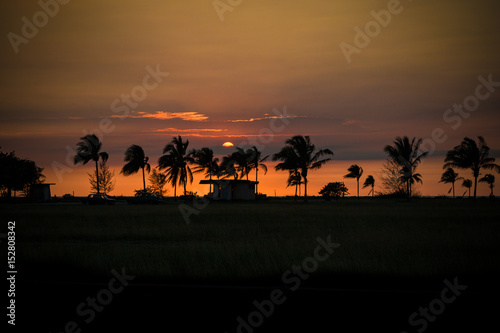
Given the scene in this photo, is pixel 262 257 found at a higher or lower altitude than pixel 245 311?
higher

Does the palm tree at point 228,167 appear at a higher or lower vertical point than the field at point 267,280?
higher

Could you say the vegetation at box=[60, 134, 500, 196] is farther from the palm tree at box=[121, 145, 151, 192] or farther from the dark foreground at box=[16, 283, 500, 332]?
the dark foreground at box=[16, 283, 500, 332]

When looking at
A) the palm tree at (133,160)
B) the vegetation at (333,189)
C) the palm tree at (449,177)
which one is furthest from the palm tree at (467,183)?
the palm tree at (133,160)

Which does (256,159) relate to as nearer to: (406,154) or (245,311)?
(406,154)

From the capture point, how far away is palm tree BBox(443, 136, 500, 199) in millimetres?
74875

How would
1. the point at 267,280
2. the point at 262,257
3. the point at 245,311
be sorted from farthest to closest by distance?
the point at 262,257
the point at 267,280
the point at 245,311

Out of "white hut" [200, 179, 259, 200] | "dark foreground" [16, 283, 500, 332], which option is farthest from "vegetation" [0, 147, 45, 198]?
"dark foreground" [16, 283, 500, 332]

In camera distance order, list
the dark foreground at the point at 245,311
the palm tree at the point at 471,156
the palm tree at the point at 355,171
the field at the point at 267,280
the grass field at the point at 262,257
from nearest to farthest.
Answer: the dark foreground at the point at 245,311, the field at the point at 267,280, the grass field at the point at 262,257, the palm tree at the point at 471,156, the palm tree at the point at 355,171

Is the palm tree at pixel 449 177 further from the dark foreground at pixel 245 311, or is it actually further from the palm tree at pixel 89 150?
the dark foreground at pixel 245 311

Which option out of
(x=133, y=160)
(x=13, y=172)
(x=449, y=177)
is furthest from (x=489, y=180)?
(x=13, y=172)

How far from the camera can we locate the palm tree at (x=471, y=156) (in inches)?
2948

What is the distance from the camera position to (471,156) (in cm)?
7512

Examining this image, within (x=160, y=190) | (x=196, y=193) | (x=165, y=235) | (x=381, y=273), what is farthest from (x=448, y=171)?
(x=381, y=273)

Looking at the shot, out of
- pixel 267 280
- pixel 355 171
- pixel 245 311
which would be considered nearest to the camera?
pixel 245 311
